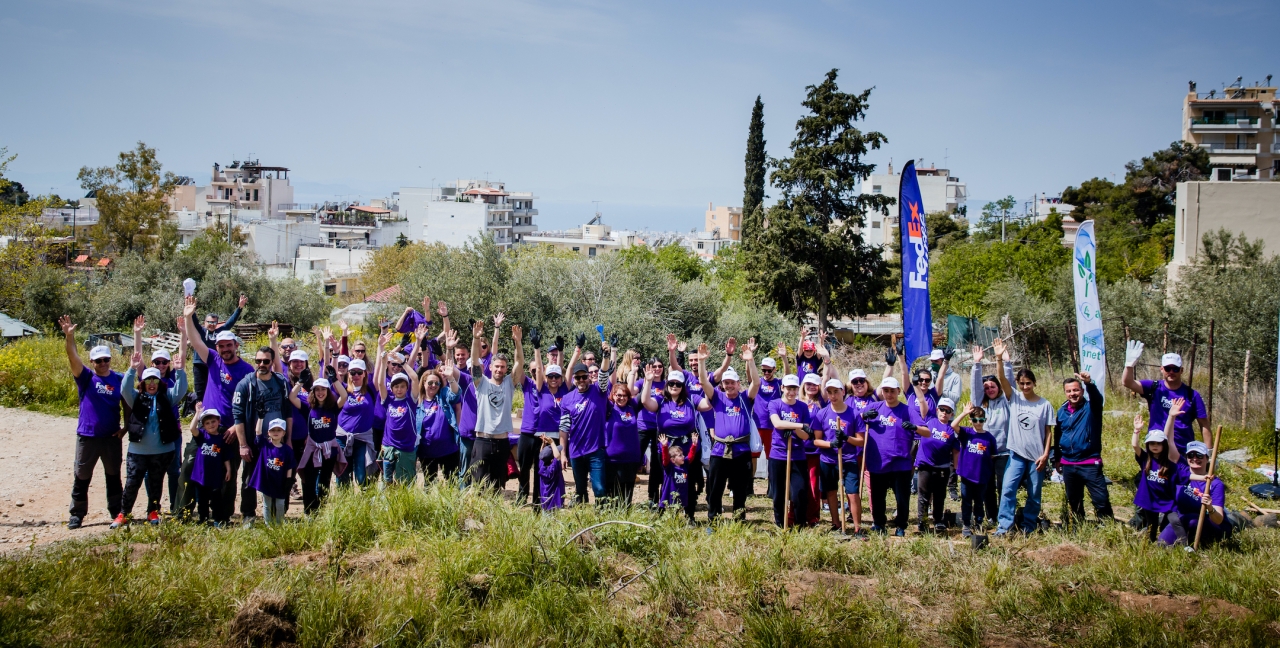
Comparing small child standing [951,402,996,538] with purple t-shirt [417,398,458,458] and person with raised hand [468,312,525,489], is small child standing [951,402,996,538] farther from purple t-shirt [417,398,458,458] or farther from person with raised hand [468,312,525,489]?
purple t-shirt [417,398,458,458]

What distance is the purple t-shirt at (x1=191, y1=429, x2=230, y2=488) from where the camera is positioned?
8.64m

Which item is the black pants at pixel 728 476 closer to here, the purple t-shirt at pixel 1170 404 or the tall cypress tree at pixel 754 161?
the purple t-shirt at pixel 1170 404

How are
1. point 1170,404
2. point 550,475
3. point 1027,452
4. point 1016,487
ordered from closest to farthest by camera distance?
1. point 1027,452
2. point 1016,487
3. point 1170,404
4. point 550,475

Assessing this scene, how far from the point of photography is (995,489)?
30.9ft

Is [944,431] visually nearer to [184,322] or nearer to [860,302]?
[184,322]

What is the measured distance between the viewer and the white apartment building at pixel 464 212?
9288 centimetres

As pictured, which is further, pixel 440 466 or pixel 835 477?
pixel 440 466

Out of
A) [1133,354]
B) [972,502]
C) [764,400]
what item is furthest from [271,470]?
[1133,354]

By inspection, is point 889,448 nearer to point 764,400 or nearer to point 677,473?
point 764,400

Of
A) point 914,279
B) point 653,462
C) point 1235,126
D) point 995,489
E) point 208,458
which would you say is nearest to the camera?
point 208,458

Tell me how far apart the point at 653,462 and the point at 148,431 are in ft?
16.5

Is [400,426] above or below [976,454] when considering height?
above

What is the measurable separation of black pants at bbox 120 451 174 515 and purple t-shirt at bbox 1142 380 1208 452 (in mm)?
9846

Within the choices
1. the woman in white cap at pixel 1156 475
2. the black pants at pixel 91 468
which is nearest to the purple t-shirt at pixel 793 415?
the woman in white cap at pixel 1156 475
